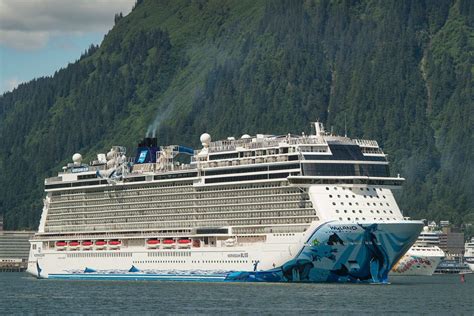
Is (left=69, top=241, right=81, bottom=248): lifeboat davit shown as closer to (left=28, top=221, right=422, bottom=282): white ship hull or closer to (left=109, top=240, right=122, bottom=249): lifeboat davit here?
(left=109, top=240, right=122, bottom=249): lifeboat davit

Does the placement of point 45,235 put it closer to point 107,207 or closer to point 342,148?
point 107,207

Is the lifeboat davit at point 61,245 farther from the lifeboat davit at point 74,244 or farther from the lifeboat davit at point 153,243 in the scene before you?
the lifeboat davit at point 153,243

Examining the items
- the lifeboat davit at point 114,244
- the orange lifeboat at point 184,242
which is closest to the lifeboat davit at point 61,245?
the lifeboat davit at point 114,244

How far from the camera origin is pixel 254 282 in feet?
392

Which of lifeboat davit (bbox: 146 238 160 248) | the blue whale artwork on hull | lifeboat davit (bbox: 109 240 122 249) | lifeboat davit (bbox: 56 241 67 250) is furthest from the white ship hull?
lifeboat davit (bbox: 56 241 67 250)

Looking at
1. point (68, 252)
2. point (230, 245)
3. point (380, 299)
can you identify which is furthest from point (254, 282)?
point (68, 252)

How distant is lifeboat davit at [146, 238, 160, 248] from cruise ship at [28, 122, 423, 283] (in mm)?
100

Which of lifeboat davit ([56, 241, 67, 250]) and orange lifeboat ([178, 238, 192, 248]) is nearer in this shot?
orange lifeboat ([178, 238, 192, 248])

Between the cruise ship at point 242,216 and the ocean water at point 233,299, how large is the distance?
7.67 feet

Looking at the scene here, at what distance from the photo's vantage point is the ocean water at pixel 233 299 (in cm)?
9331

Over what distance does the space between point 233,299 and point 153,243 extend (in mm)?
30307

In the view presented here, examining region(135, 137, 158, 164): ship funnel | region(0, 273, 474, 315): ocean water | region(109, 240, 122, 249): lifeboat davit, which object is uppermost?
region(135, 137, 158, 164): ship funnel

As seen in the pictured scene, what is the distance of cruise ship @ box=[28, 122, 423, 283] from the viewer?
11506cm

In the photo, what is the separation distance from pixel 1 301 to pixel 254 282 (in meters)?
24.1
